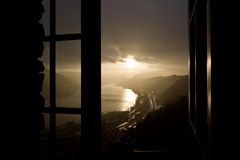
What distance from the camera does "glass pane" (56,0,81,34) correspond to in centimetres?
186

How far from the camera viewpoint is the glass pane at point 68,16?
186 cm

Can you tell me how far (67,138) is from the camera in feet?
6.50

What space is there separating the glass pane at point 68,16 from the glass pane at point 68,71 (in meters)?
0.09

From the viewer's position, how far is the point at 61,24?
6.18 feet

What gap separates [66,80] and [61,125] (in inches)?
13.7
